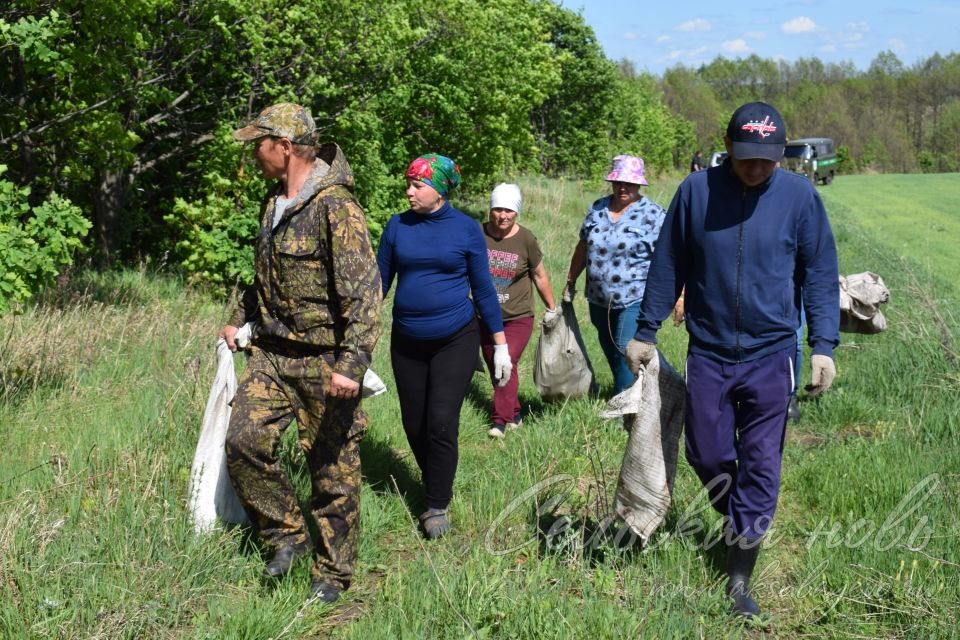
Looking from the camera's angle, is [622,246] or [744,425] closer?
[744,425]

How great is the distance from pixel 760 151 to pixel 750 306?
0.62 m

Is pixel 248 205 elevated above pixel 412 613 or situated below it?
above

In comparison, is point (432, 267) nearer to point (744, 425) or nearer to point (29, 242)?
point (744, 425)

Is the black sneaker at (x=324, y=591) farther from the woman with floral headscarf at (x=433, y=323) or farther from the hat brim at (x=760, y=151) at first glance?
the hat brim at (x=760, y=151)

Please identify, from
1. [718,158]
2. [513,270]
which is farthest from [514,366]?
[718,158]

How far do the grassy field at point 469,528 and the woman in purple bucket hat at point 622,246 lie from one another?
0.75 m

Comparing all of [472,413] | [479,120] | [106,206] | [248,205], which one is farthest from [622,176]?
[479,120]

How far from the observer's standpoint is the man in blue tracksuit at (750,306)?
384 centimetres

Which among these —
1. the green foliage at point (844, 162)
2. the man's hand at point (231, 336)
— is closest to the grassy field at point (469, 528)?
the man's hand at point (231, 336)

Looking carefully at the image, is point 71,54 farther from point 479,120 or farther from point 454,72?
point 479,120

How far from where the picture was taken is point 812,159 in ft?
159

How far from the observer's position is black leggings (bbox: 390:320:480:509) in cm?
475

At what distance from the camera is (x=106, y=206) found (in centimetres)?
1041

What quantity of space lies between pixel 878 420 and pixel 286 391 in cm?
436
